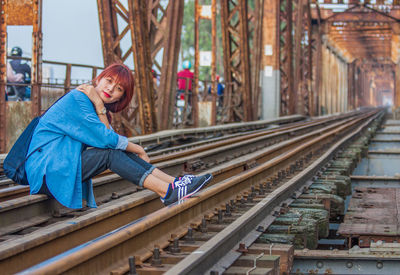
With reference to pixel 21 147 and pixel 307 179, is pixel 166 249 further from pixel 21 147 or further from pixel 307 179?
pixel 307 179

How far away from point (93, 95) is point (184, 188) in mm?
895

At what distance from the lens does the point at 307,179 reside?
6859 millimetres

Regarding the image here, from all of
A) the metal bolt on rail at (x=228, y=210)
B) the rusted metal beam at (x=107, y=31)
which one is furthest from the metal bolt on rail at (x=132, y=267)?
the rusted metal beam at (x=107, y=31)

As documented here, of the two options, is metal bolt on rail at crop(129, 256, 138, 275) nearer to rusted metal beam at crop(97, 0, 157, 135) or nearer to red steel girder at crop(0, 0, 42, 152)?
red steel girder at crop(0, 0, 42, 152)

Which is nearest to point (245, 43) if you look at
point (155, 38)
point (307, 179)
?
point (155, 38)

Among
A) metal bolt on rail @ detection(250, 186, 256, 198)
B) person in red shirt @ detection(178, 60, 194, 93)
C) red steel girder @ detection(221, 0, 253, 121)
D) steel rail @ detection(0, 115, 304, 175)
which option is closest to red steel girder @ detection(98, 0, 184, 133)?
steel rail @ detection(0, 115, 304, 175)

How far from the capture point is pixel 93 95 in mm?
4316

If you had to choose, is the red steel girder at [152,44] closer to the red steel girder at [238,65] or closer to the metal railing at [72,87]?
the metal railing at [72,87]

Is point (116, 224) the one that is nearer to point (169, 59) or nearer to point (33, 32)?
point (33, 32)

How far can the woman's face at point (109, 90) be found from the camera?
4.31 metres

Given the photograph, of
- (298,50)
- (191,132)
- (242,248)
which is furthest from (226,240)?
(298,50)

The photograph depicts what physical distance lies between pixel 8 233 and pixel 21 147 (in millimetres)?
584

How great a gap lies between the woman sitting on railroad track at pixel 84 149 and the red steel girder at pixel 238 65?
1364 cm

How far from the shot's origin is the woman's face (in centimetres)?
431
